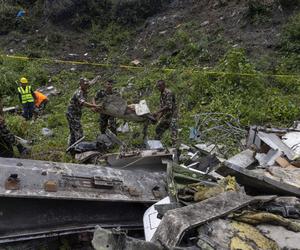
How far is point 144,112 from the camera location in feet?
→ 23.2

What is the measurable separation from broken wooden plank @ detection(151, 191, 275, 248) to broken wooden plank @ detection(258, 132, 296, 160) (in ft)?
6.87

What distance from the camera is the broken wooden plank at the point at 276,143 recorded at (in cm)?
634

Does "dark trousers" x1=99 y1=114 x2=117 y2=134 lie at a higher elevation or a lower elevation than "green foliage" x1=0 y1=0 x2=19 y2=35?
higher

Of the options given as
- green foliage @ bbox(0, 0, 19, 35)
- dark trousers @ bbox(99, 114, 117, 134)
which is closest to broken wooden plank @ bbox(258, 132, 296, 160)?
dark trousers @ bbox(99, 114, 117, 134)

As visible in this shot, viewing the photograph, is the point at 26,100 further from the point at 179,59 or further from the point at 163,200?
the point at 163,200

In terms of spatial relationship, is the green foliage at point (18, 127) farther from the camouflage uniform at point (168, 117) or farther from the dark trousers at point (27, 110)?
the camouflage uniform at point (168, 117)

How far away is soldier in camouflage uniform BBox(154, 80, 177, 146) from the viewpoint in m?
7.69

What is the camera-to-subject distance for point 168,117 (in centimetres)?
791

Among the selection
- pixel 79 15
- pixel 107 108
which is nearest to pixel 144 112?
pixel 107 108

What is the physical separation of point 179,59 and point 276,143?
6.04 m

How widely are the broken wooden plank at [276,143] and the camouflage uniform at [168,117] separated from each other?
1.49 metres

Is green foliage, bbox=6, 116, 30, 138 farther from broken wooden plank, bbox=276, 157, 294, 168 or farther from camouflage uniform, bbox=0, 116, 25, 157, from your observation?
broken wooden plank, bbox=276, 157, 294, 168

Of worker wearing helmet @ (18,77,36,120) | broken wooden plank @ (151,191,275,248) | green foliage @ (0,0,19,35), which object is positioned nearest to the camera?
broken wooden plank @ (151,191,275,248)

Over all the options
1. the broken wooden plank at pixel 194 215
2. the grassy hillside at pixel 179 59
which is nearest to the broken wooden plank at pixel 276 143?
the grassy hillside at pixel 179 59
